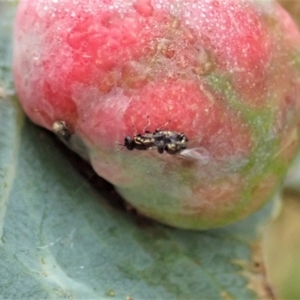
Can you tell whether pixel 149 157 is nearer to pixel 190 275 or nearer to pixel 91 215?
pixel 91 215

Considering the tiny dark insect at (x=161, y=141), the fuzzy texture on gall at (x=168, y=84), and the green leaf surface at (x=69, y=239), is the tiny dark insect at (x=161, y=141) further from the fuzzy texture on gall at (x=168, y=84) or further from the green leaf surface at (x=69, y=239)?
the green leaf surface at (x=69, y=239)

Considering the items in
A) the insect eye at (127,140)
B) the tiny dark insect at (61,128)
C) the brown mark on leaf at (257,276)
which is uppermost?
the insect eye at (127,140)

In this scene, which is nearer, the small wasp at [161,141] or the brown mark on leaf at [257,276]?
the small wasp at [161,141]

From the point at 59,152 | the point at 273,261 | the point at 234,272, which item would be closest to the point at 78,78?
the point at 59,152

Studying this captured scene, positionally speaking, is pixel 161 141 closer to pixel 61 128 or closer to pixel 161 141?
pixel 161 141

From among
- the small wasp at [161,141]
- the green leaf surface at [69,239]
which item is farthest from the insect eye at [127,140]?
the green leaf surface at [69,239]

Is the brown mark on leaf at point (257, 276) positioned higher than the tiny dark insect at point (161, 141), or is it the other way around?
the tiny dark insect at point (161, 141)
